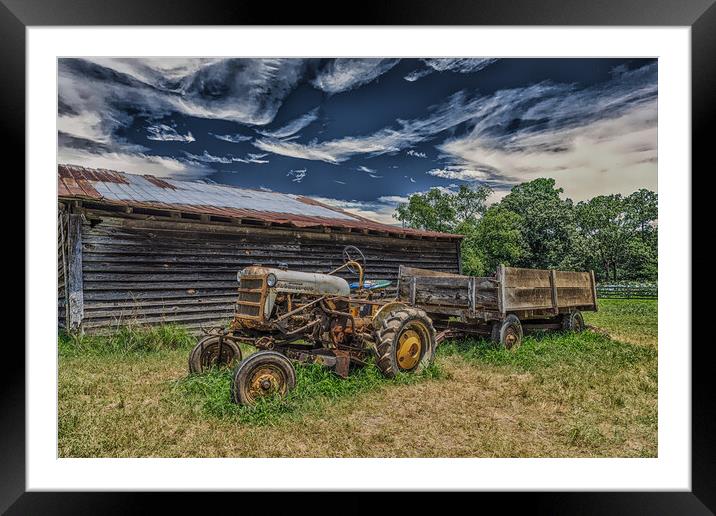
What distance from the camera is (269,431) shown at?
3.15m

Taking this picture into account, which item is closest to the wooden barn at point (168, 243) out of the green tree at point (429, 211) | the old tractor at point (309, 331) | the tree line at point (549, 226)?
the green tree at point (429, 211)

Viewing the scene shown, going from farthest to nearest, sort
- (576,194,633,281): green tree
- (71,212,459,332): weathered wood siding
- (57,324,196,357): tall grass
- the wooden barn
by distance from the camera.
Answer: (71,212,459,332): weathered wood siding, the wooden barn, (57,324,196,357): tall grass, (576,194,633,281): green tree

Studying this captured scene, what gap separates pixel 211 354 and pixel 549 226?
4.63m

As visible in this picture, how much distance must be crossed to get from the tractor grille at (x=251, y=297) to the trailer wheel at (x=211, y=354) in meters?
0.38

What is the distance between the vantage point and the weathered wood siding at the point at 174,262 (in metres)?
5.37

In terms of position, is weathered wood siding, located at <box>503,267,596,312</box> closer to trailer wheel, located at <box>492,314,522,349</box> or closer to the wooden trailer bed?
the wooden trailer bed

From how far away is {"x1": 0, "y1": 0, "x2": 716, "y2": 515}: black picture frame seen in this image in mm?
2713

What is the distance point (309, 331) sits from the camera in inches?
162

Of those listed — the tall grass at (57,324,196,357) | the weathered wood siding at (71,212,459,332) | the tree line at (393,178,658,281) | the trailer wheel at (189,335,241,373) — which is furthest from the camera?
the weathered wood siding at (71,212,459,332)

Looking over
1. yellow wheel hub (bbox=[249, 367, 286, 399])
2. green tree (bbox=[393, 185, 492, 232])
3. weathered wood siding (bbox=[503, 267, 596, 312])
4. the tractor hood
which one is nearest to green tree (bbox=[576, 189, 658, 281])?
weathered wood siding (bbox=[503, 267, 596, 312])

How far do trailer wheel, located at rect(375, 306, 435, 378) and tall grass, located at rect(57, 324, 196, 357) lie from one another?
10.1ft

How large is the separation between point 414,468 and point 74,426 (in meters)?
3.01
